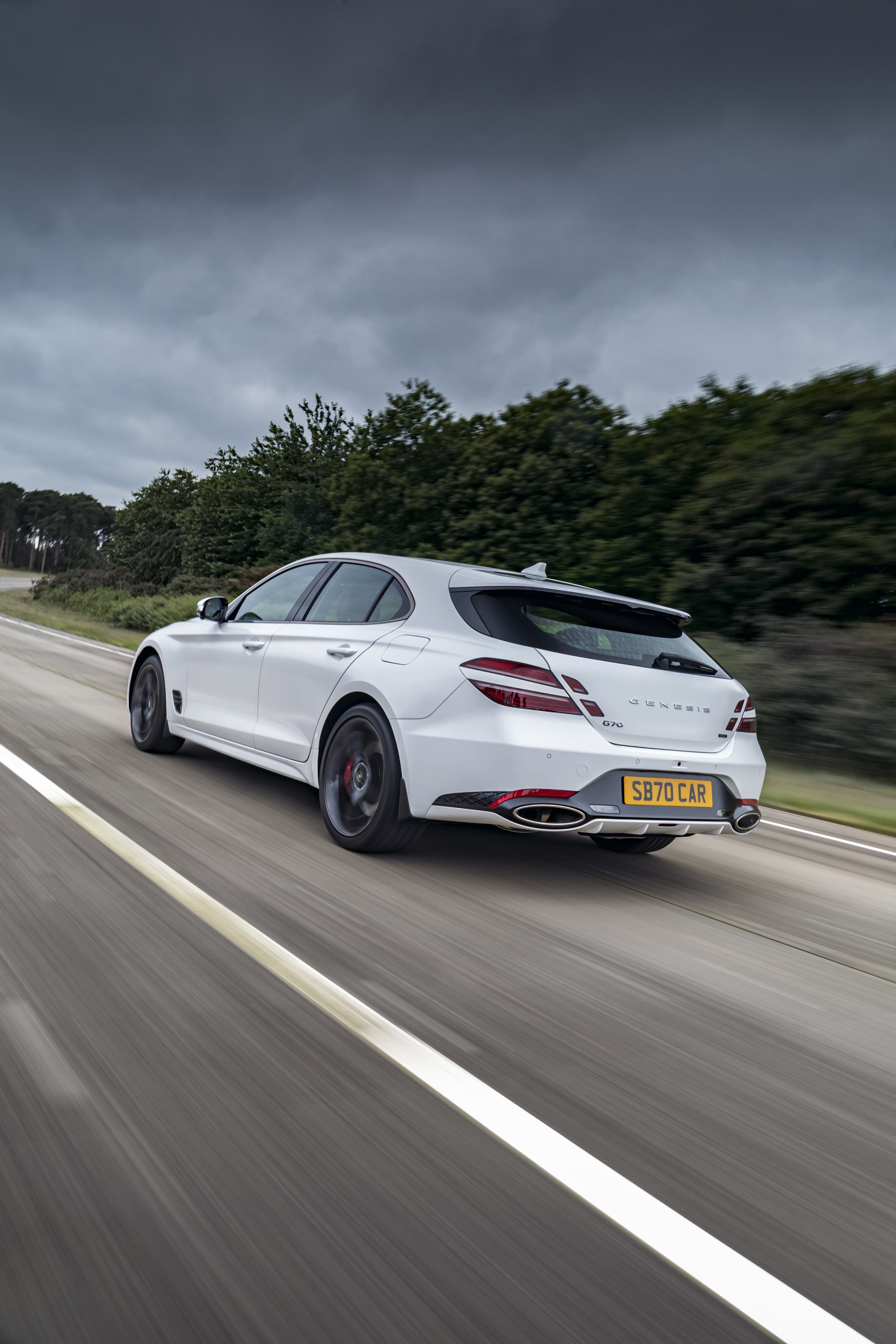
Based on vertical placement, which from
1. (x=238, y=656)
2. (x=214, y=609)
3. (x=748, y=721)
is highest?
(x=214, y=609)

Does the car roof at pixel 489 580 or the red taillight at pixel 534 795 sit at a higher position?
the car roof at pixel 489 580

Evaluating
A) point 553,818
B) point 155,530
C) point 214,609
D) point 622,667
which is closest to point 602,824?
point 553,818

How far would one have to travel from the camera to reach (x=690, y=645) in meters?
5.49

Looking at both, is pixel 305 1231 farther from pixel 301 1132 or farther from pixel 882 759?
pixel 882 759

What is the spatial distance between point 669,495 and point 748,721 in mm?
12714

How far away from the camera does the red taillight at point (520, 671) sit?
4746 mm

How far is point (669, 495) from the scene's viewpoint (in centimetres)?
1748

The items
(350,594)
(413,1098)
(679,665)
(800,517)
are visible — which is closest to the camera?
(413,1098)

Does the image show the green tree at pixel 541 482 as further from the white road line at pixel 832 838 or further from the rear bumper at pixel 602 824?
the rear bumper at pixel 602 824

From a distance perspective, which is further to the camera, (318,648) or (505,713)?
(318,648)

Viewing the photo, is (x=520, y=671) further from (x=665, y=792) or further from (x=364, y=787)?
(x=364, y=787)

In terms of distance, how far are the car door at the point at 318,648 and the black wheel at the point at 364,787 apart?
28 centimetres

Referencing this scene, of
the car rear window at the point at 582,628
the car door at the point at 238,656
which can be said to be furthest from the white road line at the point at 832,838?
the car door at the point at 238,656

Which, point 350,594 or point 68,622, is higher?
point 350,594
